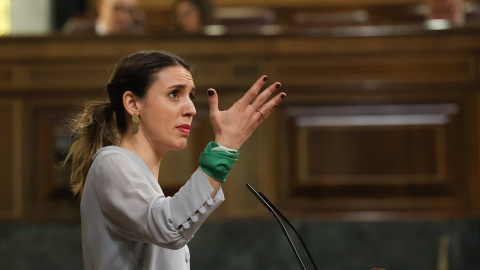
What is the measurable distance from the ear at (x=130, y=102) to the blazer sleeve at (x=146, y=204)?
0.14 meters

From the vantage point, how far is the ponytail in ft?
5.93

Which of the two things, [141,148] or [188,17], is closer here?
[141,148]

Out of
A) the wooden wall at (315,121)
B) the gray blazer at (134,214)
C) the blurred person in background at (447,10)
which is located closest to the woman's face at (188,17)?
the wooden wall at (315,121)

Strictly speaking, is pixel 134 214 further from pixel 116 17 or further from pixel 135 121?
pixel 116 17

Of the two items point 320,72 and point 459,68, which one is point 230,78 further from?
point 459,68

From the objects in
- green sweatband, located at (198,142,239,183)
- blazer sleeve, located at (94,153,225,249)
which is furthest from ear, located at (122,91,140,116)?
green sweatband, located at (198,142,239,183)

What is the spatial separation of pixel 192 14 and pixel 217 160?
3.82 meters

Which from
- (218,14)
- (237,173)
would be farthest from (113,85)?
(218,14)

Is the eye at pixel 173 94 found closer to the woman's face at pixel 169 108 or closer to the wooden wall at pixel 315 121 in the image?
the woman's face at pixel 169 108

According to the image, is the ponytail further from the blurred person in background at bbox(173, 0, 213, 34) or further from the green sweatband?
the blurred person in background at bbox(173, 0, 213, 34)

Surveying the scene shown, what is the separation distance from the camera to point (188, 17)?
205 inches

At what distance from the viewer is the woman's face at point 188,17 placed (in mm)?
5188

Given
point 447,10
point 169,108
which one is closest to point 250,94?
point 169,108

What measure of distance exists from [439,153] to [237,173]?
1113mm
